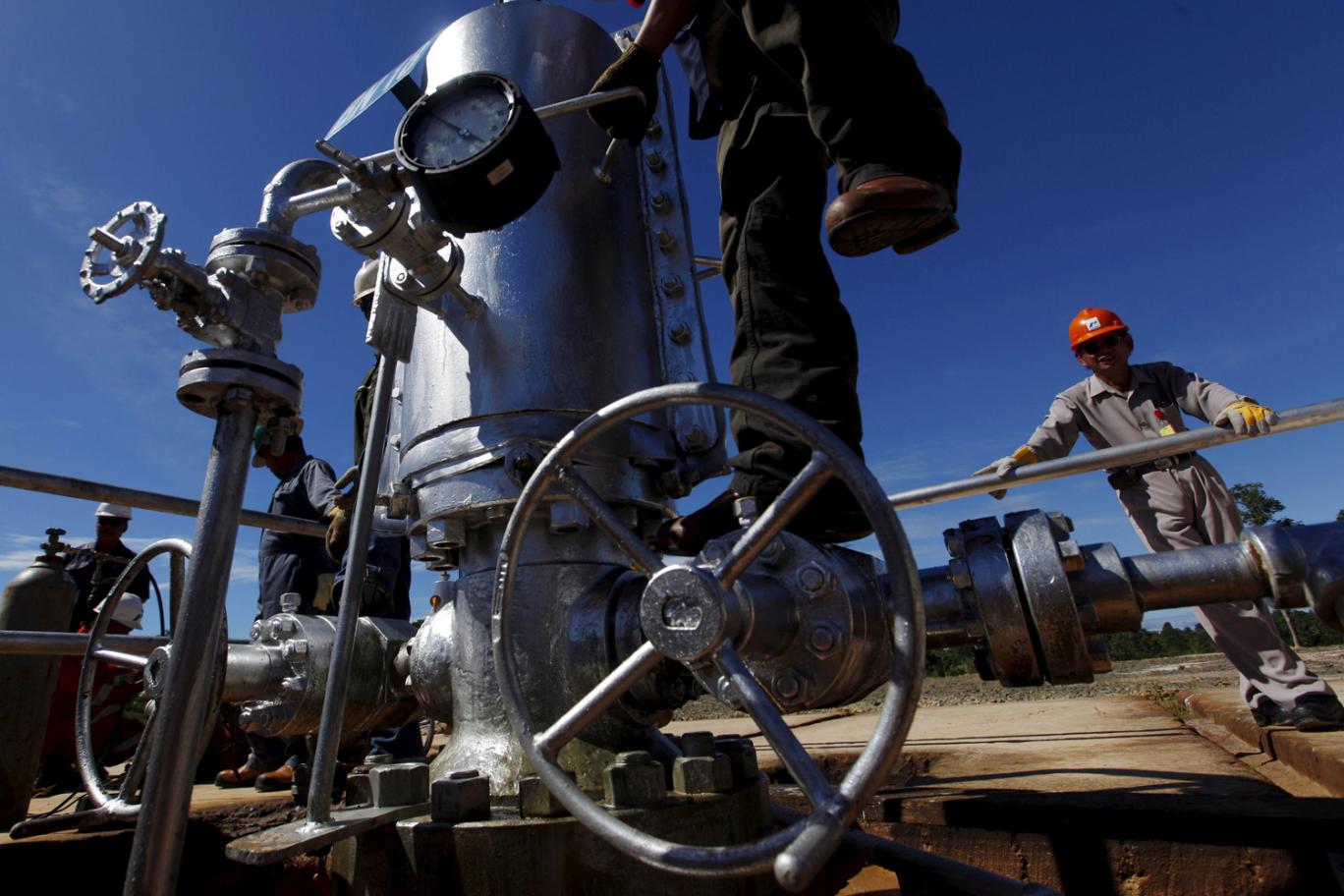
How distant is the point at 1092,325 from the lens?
262 cm

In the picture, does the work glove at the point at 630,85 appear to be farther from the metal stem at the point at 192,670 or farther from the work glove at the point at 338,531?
the work glove at the point at 338,531

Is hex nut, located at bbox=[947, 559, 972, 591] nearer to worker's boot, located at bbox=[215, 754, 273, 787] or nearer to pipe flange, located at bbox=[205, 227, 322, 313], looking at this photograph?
pipe flange, located at bbox=[205, 227, 322, 313]

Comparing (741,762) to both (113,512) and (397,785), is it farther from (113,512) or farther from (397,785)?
(113,512)

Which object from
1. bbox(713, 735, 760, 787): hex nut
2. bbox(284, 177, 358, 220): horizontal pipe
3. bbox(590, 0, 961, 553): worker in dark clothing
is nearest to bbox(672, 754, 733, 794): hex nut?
bbox(713, 735, 760, 787): hex nut

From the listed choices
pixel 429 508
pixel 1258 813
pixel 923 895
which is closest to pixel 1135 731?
pixel 1258 813

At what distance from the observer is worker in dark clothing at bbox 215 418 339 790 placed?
2.56 metres

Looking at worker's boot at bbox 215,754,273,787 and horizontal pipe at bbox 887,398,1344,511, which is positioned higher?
horizontal pipe at bbox 887,398,1344,511

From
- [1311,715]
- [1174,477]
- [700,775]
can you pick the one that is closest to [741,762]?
[700,775]

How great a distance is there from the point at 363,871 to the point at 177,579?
0.79 m

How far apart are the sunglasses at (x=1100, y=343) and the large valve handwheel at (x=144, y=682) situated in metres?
2.67

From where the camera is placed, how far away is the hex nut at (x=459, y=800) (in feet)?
3.00

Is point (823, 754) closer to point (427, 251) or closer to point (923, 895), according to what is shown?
point (923, 895)

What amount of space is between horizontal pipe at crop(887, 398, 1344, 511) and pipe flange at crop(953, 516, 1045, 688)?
17cm

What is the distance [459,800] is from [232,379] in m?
0.61
